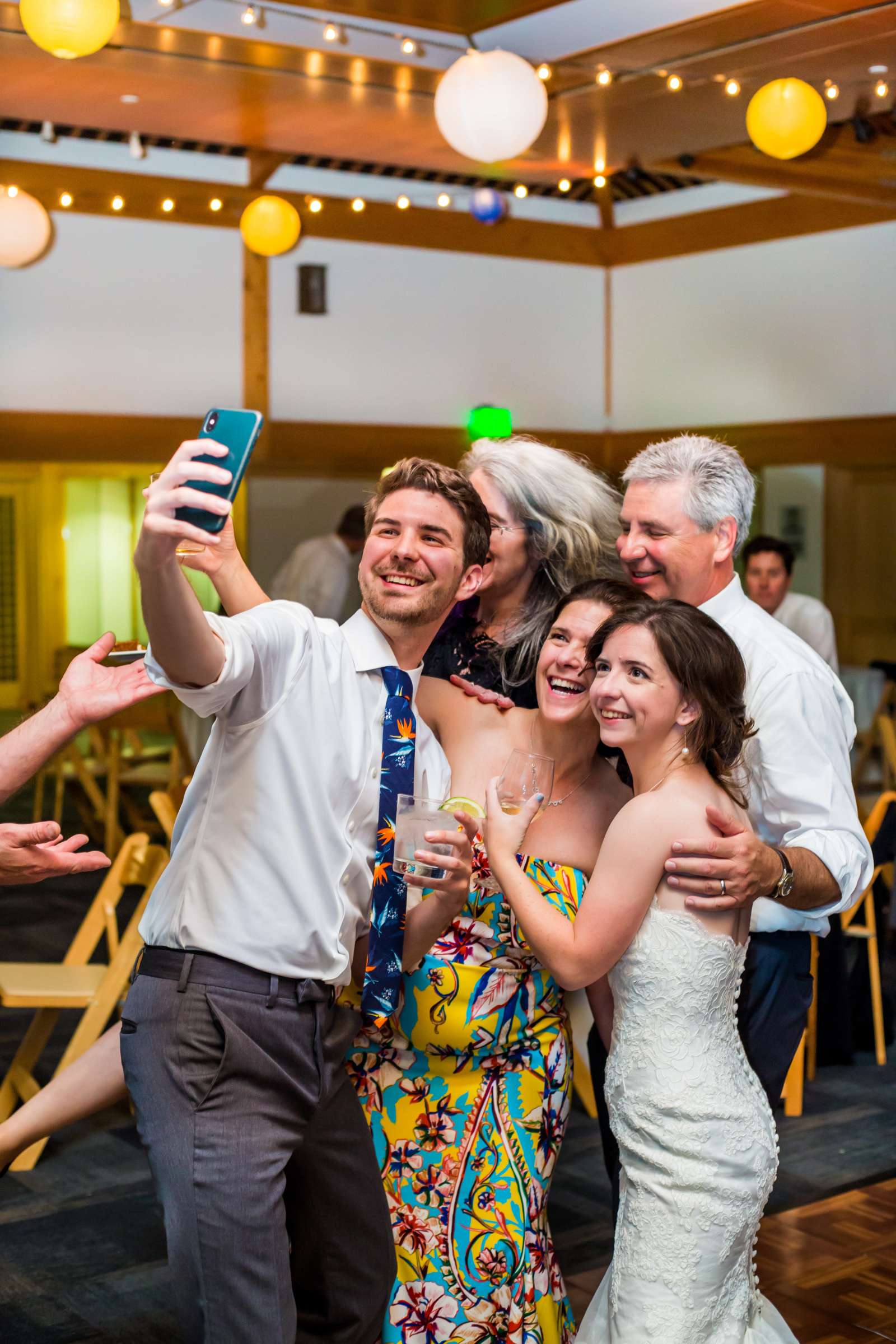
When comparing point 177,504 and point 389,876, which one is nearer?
point 177,504

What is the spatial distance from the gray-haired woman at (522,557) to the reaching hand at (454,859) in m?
0.74

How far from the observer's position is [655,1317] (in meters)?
2.12

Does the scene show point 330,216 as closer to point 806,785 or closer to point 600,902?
point 806,785

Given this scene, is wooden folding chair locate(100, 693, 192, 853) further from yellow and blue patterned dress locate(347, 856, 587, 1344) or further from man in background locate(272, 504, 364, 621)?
yellow and blue patterned dress locate(347, 856, 587, 1344)

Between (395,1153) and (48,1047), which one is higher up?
(395,1153)

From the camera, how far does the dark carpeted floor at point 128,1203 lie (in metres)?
3.24

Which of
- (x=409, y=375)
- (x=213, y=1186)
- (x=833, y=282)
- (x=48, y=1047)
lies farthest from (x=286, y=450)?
(x=213, y=1186)

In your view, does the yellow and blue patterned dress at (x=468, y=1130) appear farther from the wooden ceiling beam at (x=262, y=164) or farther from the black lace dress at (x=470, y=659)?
the wooden ceiling beam at (x=262, y=164)

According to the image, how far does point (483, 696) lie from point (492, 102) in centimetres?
264

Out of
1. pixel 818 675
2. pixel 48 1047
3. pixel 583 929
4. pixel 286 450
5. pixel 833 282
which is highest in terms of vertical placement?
pixel 833 282

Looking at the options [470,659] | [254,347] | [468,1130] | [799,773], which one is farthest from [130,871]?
Answer: [254,347]

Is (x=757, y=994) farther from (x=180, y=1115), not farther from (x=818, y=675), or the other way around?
(x=180, y=1115)

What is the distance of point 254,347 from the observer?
32.1 ft

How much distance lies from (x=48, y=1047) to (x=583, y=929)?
3.47 meters
